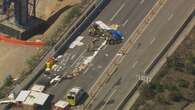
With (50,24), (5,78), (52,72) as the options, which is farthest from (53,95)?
(50,24)

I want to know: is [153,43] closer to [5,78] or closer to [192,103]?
[192,103]

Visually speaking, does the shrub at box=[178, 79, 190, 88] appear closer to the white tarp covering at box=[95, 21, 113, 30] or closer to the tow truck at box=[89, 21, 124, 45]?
the tow truck at box=[89, 21, 124, 45]

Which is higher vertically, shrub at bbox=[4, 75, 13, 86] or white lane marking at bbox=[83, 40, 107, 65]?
white lane marking at bbox=[83, 40, 107, 65]

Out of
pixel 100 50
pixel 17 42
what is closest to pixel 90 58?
pixel 100 50

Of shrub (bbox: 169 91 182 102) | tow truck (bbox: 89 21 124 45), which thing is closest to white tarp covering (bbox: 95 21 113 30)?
tow truck (bbox: 89 21 124 45)

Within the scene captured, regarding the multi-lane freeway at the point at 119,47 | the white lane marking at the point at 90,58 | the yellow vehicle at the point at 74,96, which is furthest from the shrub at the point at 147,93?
the white lane marking at the point at 90,58

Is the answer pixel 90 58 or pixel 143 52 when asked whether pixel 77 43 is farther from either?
pixel 143 52

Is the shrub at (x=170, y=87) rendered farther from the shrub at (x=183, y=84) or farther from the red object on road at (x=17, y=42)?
the red object on road at (x=17, y=42)
